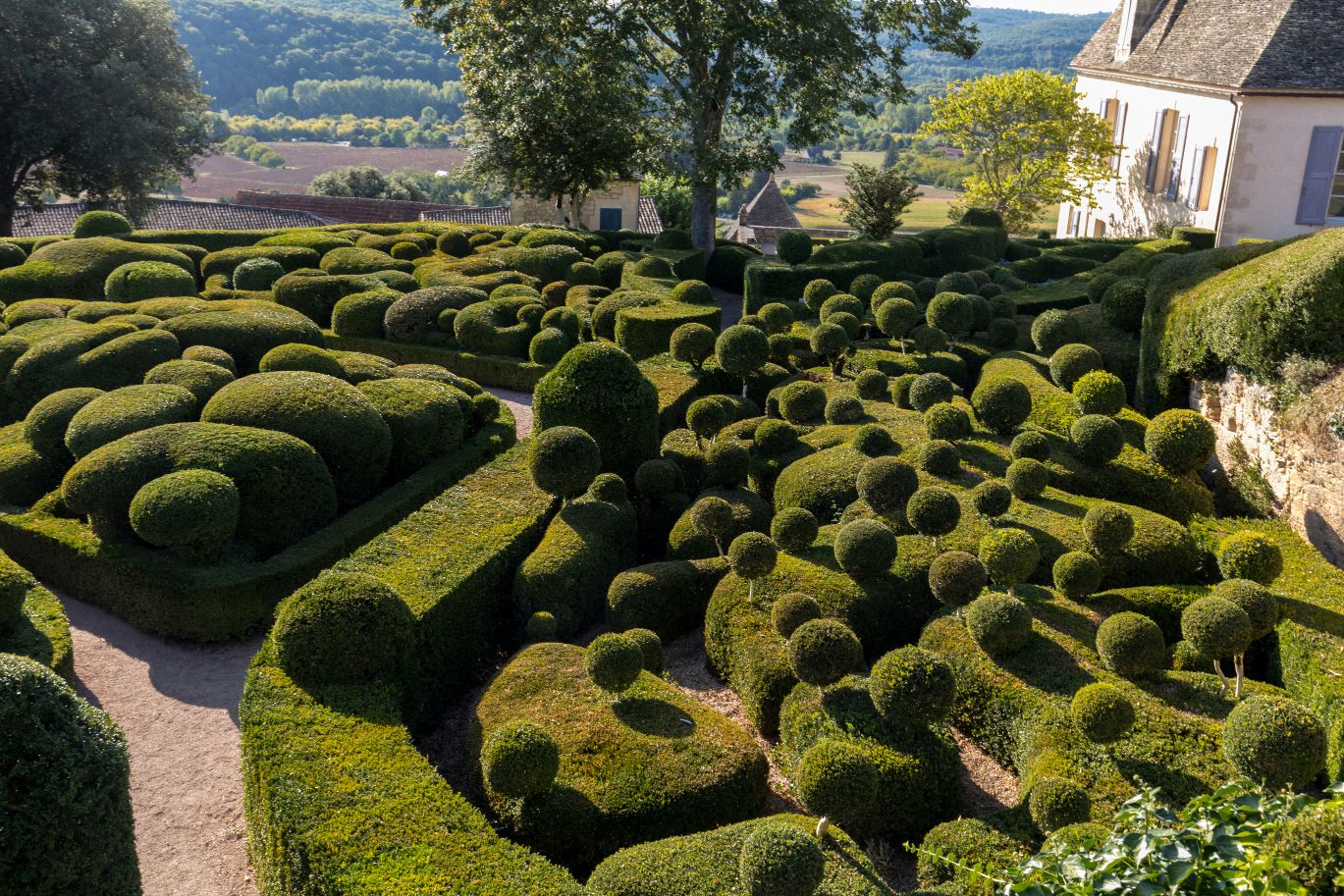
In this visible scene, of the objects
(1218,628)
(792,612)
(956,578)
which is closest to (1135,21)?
(956,578)

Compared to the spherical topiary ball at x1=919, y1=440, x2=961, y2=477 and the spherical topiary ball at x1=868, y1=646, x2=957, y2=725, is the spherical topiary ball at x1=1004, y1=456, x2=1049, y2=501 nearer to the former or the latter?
the spherical topiary ball at x1=919, y1=440, x2=961, y2=477

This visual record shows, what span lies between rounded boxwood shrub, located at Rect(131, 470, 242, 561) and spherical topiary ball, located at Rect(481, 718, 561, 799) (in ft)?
18.7

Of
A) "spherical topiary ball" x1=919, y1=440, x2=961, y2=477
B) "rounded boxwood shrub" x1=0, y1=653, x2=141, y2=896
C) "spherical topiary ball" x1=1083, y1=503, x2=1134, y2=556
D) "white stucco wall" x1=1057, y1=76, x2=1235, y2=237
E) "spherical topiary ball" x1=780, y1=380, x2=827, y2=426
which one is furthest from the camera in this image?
"white stucco wall" x1=1057, y1=76, x2=1235, y2=237

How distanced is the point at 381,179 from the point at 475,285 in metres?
52.5

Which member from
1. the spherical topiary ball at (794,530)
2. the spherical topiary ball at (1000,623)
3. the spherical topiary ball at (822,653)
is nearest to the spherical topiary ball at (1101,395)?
the spherical topiary ball at (794,530)

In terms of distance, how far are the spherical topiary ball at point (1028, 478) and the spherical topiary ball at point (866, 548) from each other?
231cm

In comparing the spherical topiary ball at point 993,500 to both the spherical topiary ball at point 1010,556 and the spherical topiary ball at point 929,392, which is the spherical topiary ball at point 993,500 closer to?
the spherical topiary ball at point 1010,556

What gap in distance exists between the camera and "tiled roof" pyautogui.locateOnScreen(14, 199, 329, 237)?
39.6 metres

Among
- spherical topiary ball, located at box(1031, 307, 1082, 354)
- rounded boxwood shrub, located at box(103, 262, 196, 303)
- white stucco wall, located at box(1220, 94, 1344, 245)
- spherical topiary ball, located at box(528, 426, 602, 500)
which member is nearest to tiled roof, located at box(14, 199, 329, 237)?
rounded boxwood shrub, located at box(103, 262, 196, 303)

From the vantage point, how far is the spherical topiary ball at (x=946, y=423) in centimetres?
1459

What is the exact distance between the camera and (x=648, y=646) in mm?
10477

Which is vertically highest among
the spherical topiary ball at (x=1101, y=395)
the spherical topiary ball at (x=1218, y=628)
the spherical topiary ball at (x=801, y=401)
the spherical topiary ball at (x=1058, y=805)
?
the spherical topiary ball at (x=1101, y=395)

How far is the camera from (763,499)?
14961 millimetres

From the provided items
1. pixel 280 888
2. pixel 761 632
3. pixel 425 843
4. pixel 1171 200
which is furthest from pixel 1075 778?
pixel 1171 200
